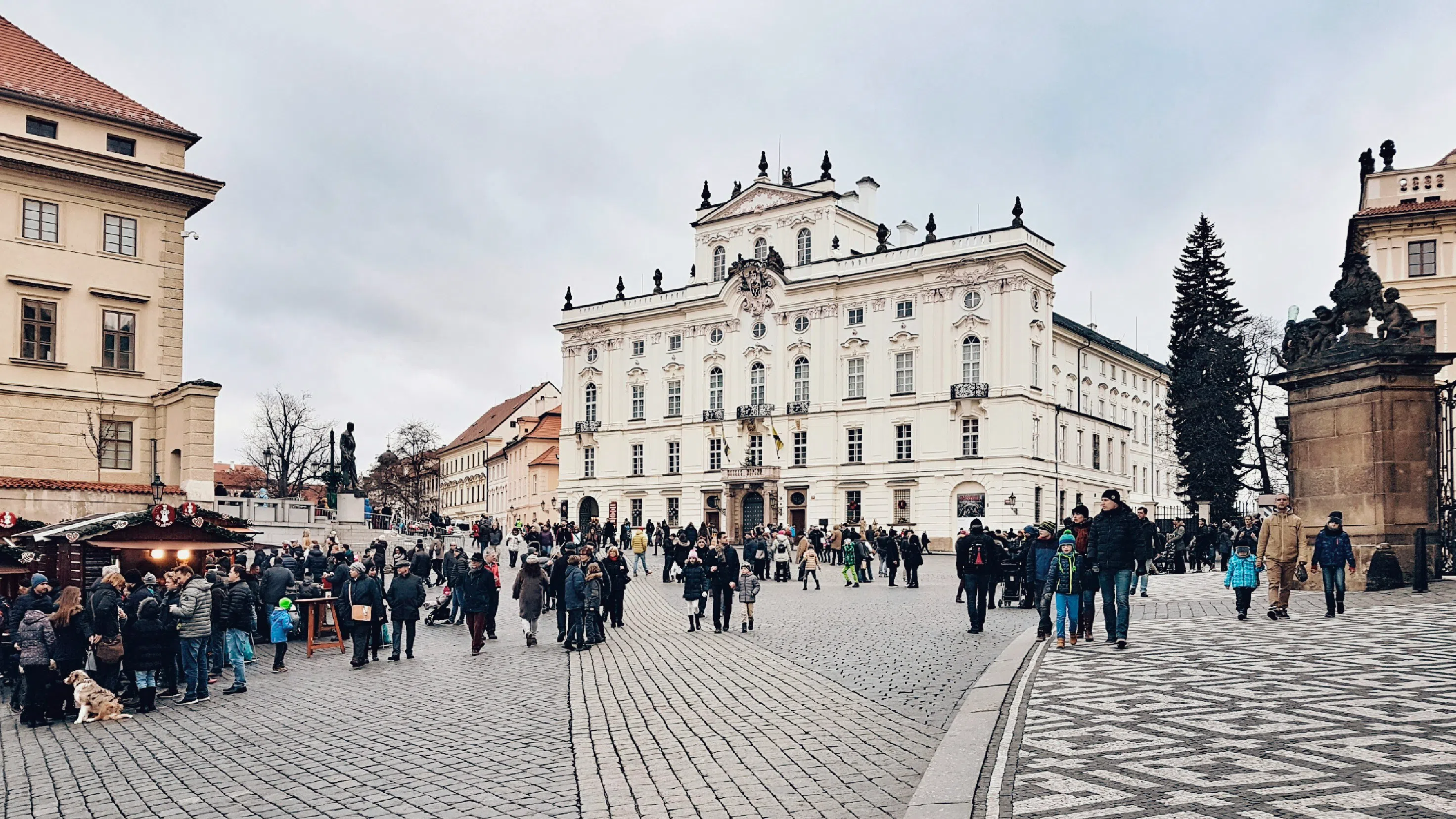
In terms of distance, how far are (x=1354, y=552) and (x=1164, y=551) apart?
16.9 meters

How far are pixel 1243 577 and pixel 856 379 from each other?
5360 cm

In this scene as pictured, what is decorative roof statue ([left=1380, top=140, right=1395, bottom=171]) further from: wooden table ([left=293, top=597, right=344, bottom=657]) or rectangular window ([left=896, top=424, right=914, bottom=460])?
wooden table ([left=293, top=597, right=344, bottom=657])

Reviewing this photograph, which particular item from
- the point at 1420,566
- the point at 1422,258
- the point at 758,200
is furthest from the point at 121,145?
the point at 758,200

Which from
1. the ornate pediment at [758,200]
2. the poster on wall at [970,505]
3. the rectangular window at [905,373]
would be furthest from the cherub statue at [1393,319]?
the ornate pediment at [758,200]

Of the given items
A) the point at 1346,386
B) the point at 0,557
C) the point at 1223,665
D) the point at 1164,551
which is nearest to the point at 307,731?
the point at 1223,665

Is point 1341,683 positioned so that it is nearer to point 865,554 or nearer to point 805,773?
point 805,773

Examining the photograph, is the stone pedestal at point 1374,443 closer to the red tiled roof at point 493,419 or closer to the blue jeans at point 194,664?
the blue jeans at point 194,664

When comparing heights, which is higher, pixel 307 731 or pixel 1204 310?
pixel 1204 310

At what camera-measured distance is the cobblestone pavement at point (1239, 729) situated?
640 centimetres

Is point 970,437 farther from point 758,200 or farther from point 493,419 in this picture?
point 493,419

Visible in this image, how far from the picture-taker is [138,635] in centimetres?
1412

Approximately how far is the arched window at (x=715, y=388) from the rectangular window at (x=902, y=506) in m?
13.4

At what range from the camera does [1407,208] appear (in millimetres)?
43031

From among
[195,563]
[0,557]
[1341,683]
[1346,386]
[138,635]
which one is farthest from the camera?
[195,563]
